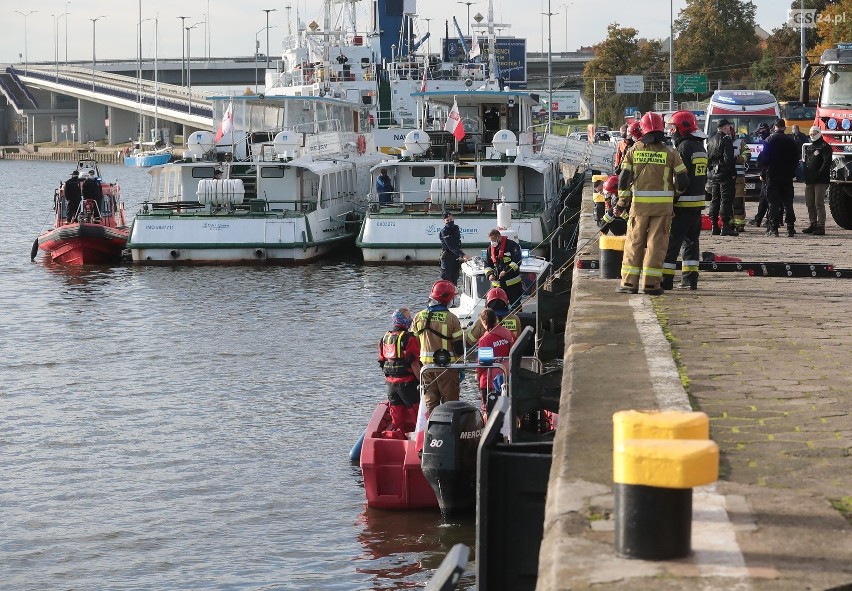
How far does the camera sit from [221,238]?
3528 centimetres

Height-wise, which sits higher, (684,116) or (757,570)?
(684,116)

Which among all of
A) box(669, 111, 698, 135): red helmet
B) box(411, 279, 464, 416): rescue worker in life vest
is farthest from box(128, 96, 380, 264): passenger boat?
box(669, 111, 698, 135): red helmet

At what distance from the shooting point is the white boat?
34.5 m

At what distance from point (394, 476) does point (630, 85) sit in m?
84.2

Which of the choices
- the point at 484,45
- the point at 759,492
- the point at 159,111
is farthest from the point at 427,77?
the point at 159,111

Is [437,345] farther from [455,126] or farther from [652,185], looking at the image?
[455,126]

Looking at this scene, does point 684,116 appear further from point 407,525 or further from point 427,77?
point 427,77

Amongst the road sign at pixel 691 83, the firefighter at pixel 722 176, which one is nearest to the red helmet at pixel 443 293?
the firefighter at pixel 722 176

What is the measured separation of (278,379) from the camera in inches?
838

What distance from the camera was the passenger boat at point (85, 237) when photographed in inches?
1469

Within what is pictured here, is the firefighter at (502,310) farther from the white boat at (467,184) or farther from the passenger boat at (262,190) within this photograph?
the passenger boat at (262,190)

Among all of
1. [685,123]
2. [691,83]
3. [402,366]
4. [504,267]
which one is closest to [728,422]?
[402,366]

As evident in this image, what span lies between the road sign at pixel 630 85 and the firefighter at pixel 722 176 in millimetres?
73748

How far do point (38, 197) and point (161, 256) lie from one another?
49.4m
